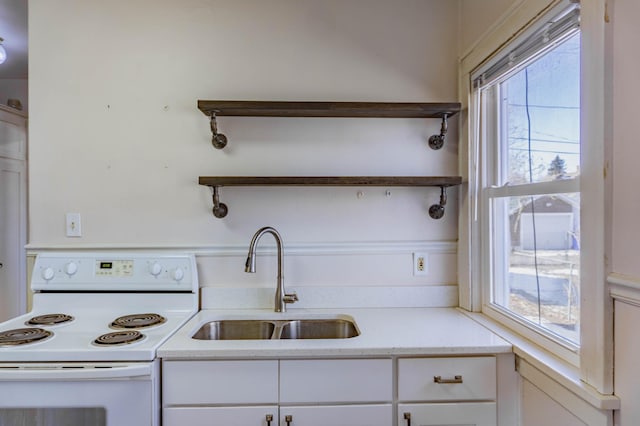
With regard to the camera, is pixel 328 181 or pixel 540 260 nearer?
pixel 540 260

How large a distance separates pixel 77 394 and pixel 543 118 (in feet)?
6.11

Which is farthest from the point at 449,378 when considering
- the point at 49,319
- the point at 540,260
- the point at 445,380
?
the point at 49,319

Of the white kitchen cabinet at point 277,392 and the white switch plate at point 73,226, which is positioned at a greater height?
the white switch plate at point 73,226

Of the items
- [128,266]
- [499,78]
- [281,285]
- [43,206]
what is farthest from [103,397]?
[499,78]

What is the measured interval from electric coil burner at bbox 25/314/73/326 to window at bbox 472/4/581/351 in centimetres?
190

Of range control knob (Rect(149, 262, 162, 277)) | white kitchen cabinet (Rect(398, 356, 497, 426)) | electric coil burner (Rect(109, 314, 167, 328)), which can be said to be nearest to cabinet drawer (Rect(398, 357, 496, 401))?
white kitchen cabinet (Rect(398, 356, 497, 426))

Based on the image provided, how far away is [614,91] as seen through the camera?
2.74ft

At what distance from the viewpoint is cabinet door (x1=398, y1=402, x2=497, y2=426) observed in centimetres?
121

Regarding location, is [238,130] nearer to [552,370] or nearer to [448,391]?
[448,391]

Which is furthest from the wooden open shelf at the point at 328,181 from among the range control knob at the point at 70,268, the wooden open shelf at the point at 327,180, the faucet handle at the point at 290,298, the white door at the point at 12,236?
the white door at the point at 12,236

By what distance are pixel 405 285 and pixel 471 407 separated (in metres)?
0.61

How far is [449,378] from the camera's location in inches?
48.0

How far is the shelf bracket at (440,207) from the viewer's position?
1660 mm

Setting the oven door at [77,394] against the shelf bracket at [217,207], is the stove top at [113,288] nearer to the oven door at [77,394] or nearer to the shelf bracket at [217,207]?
the shelf bracket at [217,207]
